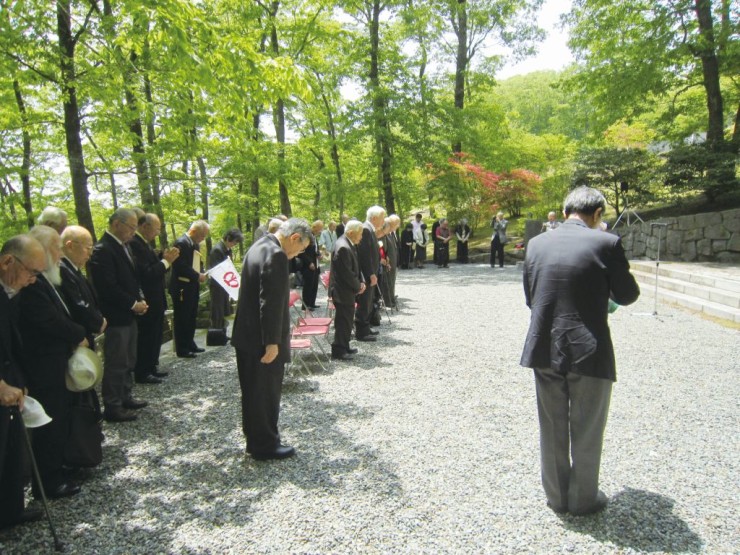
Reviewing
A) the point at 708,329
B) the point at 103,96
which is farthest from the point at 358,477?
the point at 708,329

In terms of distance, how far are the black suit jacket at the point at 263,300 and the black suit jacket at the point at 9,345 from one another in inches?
50.3

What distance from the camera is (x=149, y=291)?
5285 mm

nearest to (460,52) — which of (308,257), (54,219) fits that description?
(308,257)

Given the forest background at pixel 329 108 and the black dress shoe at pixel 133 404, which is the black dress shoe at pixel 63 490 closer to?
the black dress shoe at pixel 133 404

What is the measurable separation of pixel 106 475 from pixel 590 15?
17602 mm

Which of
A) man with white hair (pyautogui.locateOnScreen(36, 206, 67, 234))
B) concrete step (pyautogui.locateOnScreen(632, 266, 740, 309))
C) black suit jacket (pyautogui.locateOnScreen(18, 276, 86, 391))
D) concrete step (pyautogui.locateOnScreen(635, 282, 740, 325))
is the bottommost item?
concrete step (pyautogui.locateOnScreen(635, 282, 740, 325))

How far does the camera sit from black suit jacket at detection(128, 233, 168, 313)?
5.21 meters

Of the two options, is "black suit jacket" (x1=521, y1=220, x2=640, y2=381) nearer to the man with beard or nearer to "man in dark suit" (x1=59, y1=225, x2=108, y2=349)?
the man with beard

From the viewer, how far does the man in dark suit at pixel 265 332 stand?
3422mm

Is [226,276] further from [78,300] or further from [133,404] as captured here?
[78,300]

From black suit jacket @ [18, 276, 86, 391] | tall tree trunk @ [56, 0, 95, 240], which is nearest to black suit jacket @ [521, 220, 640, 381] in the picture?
black suit jacket @ [18, 276, 86, 391]

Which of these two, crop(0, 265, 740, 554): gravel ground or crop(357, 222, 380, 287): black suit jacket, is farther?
crop(357, 222, 380, 287): black suit jacket

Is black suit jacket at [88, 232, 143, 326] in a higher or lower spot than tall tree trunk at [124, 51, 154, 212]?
lower

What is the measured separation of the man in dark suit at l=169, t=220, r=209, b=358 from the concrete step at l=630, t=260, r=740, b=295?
8.73 metres
